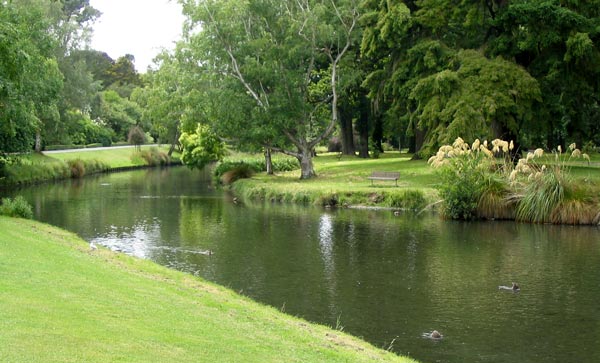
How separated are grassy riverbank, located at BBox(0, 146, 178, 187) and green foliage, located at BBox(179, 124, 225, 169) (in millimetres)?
10167

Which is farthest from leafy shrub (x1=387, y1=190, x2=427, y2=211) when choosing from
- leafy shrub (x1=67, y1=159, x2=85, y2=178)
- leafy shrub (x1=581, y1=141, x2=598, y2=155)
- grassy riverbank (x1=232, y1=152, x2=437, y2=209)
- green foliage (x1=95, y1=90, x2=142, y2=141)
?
green foliage (x1=95, y1=90, x2=142, y2=141)

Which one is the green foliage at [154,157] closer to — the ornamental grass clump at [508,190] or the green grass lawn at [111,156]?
the green grass lawn at [111,156]

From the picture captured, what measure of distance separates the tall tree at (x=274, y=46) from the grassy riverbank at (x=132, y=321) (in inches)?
1132

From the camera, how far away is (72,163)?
2420 inches

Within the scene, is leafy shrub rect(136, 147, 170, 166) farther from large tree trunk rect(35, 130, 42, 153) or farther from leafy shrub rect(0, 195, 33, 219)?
leafy shrub rect(0, 195, 33, 219)

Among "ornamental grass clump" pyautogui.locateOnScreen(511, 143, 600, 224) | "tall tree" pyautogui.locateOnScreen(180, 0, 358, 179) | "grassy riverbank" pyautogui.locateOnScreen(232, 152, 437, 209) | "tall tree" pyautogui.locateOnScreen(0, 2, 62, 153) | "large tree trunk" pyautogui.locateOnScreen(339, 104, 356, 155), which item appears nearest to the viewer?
"tall tree" pyautogui.locateOnScreen(0, 2, 62, 153)

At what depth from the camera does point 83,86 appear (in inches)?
2650

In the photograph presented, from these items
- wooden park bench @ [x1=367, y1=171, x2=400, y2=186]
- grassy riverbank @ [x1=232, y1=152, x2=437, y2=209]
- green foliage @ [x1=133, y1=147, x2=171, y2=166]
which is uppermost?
green foliage @ [x1=133, y1=147, x2=171, y2=166]

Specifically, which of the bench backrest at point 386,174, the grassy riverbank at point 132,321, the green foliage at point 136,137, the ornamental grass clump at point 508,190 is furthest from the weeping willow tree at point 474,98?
the green foliage at point 136,137

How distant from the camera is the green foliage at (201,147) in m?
54.2

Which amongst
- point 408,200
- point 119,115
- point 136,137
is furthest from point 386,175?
point 119,115

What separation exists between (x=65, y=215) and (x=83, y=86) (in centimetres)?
3682

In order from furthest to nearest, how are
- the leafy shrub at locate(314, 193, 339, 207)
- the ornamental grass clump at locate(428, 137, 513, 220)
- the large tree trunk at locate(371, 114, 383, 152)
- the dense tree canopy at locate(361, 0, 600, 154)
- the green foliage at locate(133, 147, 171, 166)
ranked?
the green foliage at locate(133, 147, 171, 166) < the large tree trunk at locate(371, 114, 383, 152) < the leafy shrub at locate(314, 193, 339, 207) < the dense tree canopy at locate(361, 0, 600, 154) < the ornamental grass clump at locate(428, 137, 513, 220)

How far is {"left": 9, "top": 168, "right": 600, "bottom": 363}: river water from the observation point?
14.4 m
